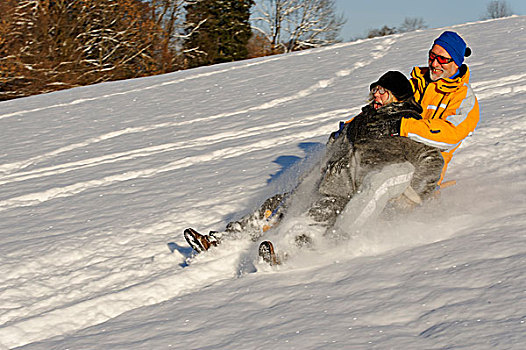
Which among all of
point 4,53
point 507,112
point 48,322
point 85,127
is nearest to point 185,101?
point 85,127

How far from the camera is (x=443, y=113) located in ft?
12.2

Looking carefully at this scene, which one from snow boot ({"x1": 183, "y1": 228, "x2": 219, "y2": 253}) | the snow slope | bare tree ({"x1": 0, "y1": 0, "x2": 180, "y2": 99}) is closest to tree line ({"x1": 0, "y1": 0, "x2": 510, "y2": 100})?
bare tree ({"x1": 0, "y1": 0, "x2": 180, "y2": 99})

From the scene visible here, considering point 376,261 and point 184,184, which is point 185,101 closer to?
point 184,184

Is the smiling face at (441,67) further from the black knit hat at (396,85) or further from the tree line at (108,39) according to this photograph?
the tree line at (108,39)

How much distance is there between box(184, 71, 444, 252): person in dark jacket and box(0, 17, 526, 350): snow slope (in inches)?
4.7

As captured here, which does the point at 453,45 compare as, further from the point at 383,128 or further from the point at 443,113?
the point at 383,128

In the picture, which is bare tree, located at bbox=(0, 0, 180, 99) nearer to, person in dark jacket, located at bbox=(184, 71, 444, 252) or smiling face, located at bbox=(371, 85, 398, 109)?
person in dark jacket, located at bbox=(184, 71, 444, 252)

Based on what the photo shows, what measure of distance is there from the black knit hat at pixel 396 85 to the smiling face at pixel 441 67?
31 cm

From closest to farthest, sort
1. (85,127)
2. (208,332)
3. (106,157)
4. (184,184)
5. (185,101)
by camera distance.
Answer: (208,332) → (184,184) → (106,157) → (85,127) → (185,101)

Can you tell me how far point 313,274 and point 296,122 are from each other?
3.97m

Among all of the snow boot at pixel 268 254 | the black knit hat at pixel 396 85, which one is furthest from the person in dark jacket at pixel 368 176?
the snow boot at pixel 268 254

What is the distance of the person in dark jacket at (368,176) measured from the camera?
344cm

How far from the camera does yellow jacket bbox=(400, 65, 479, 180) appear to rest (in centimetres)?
349

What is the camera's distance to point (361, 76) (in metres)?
9.48
